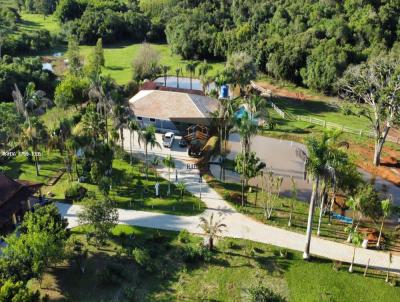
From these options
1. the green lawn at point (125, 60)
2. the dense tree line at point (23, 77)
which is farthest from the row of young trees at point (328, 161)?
the dense tree line at point (23, 77)

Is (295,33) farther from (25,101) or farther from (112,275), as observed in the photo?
(112,275)

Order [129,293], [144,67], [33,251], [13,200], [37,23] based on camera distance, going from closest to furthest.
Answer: [33,251]
[129,293]
[13,200]
[144,67]
[37,23]

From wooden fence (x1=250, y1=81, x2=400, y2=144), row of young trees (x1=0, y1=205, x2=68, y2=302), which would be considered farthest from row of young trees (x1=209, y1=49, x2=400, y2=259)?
row of young trees (x1=0, y1=205, x2=68, y2=302)

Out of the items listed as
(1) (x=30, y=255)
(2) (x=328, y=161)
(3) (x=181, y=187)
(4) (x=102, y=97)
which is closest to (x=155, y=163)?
(3) (x=181, y=187)

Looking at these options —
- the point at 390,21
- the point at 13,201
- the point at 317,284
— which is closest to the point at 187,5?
the point at 390,21

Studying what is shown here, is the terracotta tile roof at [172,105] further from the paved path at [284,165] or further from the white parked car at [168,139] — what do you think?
the paved path at [284,165]
